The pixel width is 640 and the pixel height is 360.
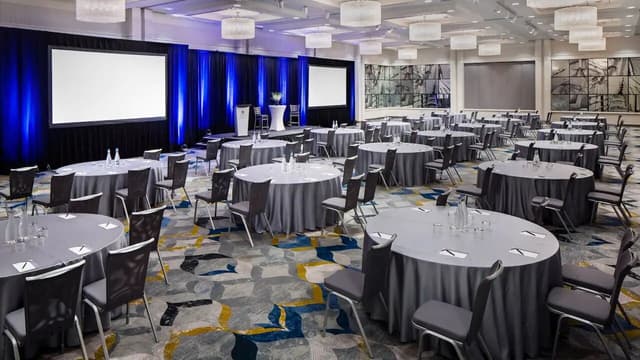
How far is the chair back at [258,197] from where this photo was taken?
6.04m

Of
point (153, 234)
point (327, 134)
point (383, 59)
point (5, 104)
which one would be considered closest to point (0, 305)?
point (153, 234)

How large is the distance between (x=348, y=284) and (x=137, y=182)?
4.49 meters

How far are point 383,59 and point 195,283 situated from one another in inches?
1007

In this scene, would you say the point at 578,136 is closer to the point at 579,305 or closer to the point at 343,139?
the point at 343,139

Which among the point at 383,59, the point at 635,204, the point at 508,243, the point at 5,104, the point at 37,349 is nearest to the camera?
the point at 37,349

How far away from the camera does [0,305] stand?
3.18 metres

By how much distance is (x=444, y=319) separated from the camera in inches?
122

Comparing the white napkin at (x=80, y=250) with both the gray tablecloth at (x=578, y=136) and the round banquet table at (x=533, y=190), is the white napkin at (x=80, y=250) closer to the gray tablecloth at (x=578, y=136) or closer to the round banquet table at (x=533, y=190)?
the round banquet table at (x=533, y=190)

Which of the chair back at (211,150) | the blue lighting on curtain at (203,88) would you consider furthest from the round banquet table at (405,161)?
the blue lighting on curtain at (203,88)

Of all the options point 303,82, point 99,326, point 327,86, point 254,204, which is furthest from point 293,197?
point 327,86

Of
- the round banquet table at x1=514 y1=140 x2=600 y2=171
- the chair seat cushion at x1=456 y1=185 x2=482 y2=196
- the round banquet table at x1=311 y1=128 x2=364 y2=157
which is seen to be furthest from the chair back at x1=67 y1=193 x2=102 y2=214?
the round banquet table at x1=311 y1=128 x2=364 y2=157

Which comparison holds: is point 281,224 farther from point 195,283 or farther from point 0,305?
point 0,305

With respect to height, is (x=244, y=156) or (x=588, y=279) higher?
(x=244, y=156)

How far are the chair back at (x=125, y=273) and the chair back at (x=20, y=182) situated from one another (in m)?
4.72
